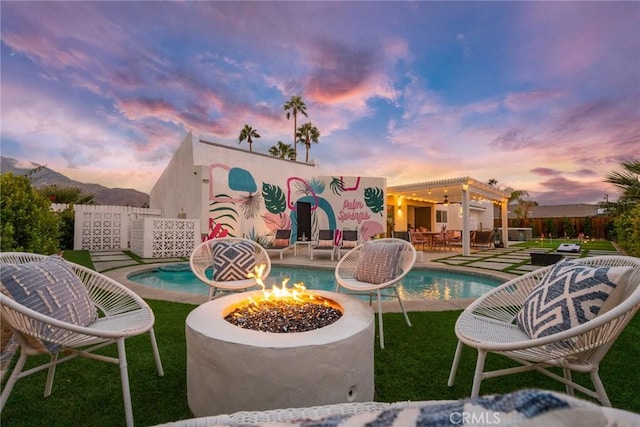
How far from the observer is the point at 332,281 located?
21.3ft

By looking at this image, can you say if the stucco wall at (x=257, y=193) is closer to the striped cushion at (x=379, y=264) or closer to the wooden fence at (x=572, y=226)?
the striped cushion at (x=379, y=264)

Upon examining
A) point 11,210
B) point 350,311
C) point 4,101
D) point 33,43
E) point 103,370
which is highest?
point 33,43

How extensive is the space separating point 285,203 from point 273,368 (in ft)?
38.8

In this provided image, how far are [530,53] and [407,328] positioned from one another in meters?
8.20

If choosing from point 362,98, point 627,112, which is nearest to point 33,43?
point 362,98

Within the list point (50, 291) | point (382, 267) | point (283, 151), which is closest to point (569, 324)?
point (382, 267)

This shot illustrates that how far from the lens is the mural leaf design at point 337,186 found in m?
13.3

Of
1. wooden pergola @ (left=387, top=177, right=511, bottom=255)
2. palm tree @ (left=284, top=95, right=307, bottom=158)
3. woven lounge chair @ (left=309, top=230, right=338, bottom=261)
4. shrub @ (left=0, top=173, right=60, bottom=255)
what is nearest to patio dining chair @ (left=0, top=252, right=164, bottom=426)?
shrub @ (left=0, top=173, right=60, bottom=255)

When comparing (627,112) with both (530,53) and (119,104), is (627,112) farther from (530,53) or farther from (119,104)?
(119,104)

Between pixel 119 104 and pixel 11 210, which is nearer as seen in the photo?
pixel 11 210

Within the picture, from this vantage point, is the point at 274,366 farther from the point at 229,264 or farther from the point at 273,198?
the point at 273,198

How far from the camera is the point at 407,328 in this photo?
2.97 metres

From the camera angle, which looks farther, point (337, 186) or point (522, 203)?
point (522, 203)

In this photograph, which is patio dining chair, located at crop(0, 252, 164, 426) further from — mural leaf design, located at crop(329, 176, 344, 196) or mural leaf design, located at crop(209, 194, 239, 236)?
mural leaf design, located at crop(329, 176, 344, 196)
